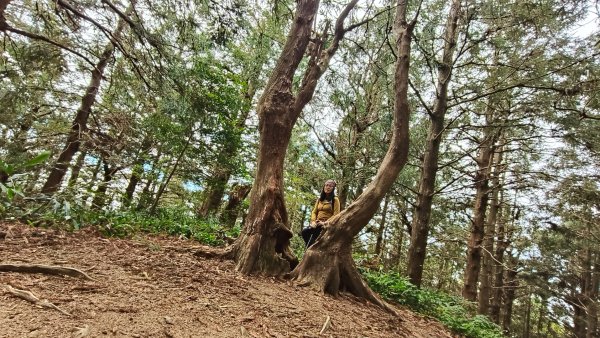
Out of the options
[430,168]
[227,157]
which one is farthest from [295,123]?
[430,168]

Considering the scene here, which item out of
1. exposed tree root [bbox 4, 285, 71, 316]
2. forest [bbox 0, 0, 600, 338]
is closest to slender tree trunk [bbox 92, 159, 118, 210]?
forest [bbox 0, 0, 600, 338]

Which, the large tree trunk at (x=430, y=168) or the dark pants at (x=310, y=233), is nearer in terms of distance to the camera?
the dark pants at (x=310, y=233)

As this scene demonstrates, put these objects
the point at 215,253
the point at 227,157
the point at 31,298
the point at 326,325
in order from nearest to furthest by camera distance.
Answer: the point at 31,298
the point at 326,325
the point at 215,253
the point at 227,157

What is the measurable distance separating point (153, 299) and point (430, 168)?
23.2 feet

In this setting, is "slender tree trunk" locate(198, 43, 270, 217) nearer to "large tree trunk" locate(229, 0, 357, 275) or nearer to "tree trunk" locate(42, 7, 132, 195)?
"large tree trunk" locate(229, 0, 357, 275)

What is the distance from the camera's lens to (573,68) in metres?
6.58

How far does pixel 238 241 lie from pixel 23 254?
2.37m

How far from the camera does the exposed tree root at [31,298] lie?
7.48 ft

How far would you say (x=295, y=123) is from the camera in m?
9.23

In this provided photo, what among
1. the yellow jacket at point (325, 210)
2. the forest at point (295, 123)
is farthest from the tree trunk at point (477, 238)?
the yellow jacket at point (325, 210)

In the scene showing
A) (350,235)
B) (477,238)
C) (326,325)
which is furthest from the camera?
(477,238)

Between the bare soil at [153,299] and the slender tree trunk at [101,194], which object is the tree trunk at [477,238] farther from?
the slender tree trunk at [101,194]

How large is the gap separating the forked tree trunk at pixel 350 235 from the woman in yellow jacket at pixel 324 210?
0.89m

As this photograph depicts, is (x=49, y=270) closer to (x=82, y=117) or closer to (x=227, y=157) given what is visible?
(x=227, y=157)
